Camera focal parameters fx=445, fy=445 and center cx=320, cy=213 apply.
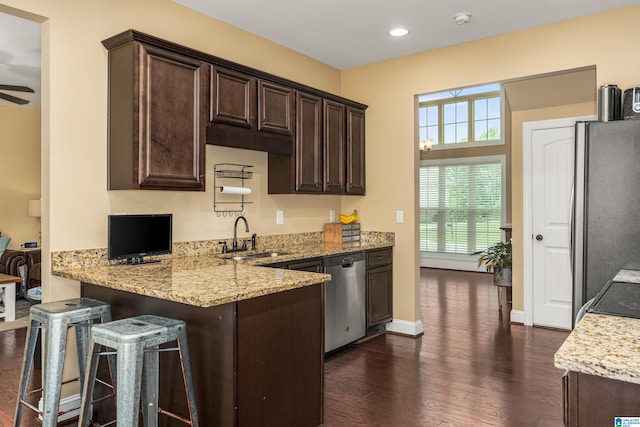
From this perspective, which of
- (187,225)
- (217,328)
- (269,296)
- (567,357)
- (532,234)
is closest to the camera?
(567,357)

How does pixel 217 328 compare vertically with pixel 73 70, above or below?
below

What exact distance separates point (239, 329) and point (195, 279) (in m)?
0.45

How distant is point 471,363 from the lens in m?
3.58

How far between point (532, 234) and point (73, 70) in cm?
441

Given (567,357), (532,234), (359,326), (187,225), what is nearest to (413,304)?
(359,326)

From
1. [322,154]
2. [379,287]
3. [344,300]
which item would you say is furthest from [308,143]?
[379,287]

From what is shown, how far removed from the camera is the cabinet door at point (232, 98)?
313 centimetres

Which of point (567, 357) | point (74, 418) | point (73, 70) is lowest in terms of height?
point (74, 418)

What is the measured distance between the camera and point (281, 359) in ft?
7.28

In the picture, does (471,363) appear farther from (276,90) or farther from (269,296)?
(276,90)

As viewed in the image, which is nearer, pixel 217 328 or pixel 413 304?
pixel 217 328

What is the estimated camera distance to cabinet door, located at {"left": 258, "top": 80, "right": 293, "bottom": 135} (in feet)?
11.5

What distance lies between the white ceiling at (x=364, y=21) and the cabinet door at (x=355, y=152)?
599mm

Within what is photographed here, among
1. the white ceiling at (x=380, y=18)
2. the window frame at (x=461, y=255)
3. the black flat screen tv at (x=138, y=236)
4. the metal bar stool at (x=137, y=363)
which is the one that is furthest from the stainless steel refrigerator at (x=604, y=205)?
the window frame at (x=461, y=255)
